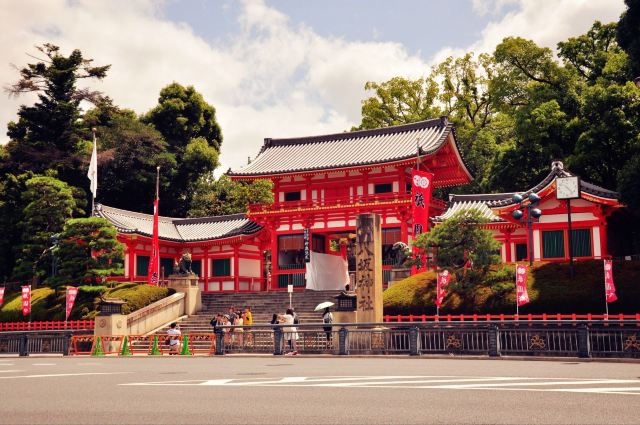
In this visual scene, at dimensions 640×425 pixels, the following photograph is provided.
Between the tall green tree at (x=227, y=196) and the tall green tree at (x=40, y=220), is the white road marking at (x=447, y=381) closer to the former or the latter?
the tall green tree at (x=40, y=220)

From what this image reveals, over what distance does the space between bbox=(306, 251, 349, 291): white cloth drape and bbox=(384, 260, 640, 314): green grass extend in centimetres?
1158

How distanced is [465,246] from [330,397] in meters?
19.3

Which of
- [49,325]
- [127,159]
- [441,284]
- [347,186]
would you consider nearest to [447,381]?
[441,284]

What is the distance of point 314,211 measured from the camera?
42.8 meters

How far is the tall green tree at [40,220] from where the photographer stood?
4544 cm

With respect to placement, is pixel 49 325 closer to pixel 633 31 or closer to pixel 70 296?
pixel 70 296

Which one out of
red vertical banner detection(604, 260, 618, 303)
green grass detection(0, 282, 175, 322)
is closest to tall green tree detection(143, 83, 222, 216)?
green grass detection(0, 282, 175, 322)

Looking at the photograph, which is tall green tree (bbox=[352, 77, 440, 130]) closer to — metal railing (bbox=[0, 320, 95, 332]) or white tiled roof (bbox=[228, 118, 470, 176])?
white tiled roof (bbox=[228, 118, 470, 176])

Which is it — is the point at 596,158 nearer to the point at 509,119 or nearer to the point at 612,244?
the point at 612,244

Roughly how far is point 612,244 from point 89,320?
26543mm

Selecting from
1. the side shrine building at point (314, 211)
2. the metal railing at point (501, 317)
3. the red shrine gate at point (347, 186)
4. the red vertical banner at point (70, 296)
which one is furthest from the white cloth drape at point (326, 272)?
the red vertical banner at point (70, 296)

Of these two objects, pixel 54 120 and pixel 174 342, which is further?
pixel 54 120

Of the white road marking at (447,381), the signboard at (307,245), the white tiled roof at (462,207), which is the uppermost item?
the white tiled roof at (462,207)

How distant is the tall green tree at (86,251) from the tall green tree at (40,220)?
8555 millimetres
